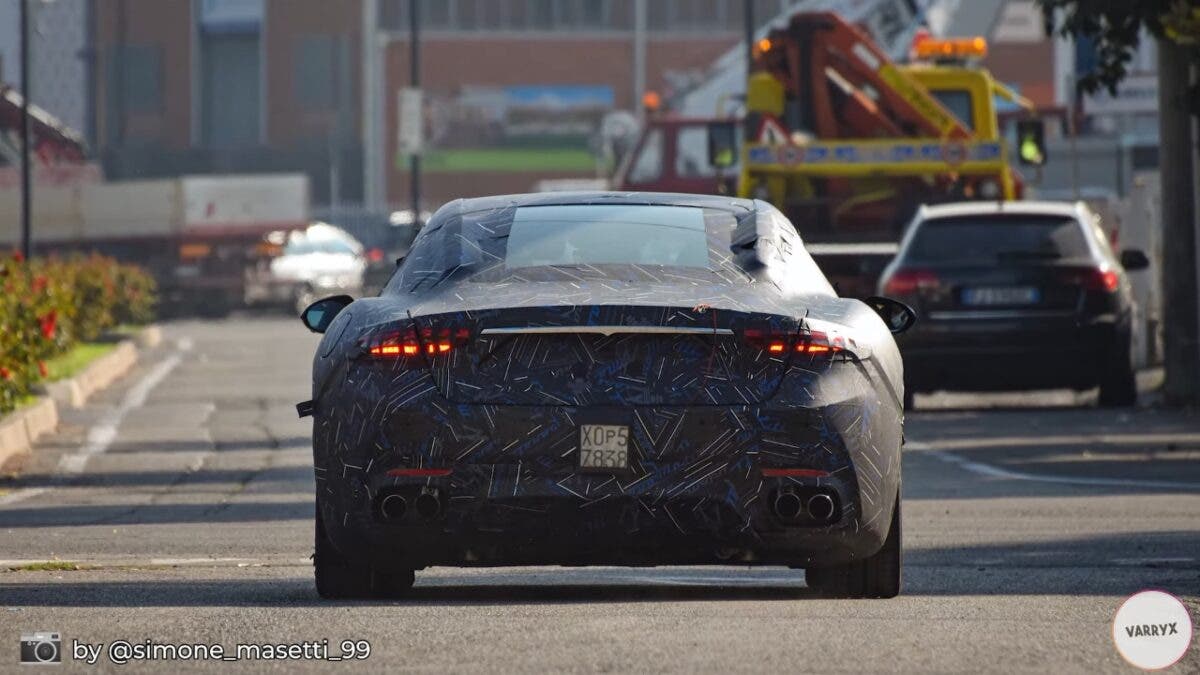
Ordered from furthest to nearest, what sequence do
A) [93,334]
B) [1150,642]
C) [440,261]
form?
[93,334], [440,261], [1150,642]

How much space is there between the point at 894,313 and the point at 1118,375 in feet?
35.6

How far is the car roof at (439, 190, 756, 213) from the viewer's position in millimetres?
Answer: 9031

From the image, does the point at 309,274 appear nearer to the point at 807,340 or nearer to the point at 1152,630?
the point at 807,340

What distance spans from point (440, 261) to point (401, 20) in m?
70.4

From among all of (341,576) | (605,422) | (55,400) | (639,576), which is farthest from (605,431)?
(55,400)

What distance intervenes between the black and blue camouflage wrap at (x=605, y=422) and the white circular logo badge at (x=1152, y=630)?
819mm

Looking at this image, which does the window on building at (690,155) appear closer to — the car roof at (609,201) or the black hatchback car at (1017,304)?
the black hatchback car at (1017,304)

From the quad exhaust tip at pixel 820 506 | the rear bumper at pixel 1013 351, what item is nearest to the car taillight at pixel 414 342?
the quad exhaust tip at pixel 820 506

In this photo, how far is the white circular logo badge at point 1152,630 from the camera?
6.94 metres

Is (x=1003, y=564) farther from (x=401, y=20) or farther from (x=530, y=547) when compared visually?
(x=401, y=20)

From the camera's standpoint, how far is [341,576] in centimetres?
838

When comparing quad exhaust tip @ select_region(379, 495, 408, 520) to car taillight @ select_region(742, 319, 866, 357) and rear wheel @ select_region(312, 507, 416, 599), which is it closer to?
rear wheel @ select_region(312, 507, 416, 599)

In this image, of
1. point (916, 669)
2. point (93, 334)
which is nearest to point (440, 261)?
point (916, 669)

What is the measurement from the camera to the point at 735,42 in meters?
78.6
